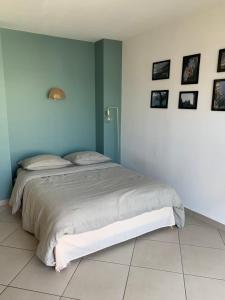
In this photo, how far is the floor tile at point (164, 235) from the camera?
8.72ft

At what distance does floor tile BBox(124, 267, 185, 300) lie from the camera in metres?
1.89

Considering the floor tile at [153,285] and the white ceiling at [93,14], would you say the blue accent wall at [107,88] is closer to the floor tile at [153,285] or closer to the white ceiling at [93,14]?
the white ceiling at [93,14]

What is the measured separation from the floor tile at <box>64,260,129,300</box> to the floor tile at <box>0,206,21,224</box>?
4.09 ft

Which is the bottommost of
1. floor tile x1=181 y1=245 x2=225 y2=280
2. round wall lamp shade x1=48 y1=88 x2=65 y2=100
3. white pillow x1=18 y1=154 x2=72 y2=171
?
A: floor tile x1=181 y1=245 x2=225 y2=280

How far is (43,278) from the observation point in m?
2.07

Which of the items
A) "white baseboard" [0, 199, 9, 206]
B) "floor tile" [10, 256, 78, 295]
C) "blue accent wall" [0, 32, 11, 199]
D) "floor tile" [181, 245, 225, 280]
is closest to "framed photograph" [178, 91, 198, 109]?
"floor tile" [181, 245, 225, 280]

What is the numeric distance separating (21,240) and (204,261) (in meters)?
1.85

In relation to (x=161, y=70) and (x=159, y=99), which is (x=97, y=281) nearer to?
(x=159, y=99)

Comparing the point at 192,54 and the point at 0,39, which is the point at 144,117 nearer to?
the point at 192,54

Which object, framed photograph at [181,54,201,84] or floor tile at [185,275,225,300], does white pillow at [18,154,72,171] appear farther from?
floor tile at [185,275,225,300]

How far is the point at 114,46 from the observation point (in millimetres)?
3938

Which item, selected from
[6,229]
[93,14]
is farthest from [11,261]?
[93,14]

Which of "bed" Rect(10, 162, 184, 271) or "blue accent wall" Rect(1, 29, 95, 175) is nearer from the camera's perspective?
"bed" Rect(10, 162, 184, 271)

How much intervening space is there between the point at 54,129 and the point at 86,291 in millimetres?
2540
